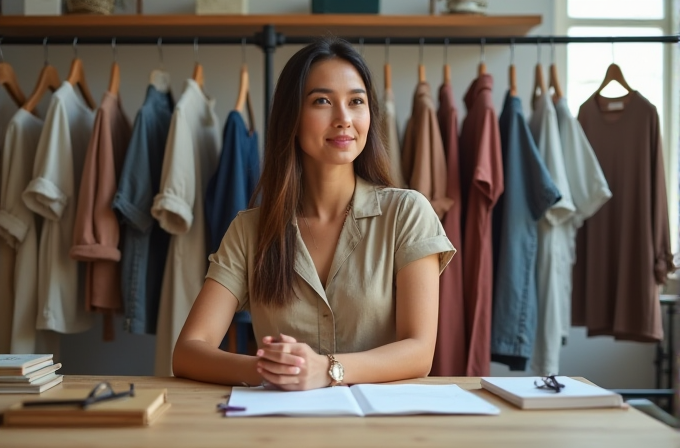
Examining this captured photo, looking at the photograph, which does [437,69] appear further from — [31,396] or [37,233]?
[31,396]

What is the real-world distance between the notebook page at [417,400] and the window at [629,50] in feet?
8.35

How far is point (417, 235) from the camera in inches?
70.8

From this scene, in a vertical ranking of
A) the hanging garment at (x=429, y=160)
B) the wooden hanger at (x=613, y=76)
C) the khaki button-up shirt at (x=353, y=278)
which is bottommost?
the khaki button-up shirt at (x=353, y=278)

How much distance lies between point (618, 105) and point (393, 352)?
5.67 feet

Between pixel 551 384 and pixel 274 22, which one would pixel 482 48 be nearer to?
pixel 274 22

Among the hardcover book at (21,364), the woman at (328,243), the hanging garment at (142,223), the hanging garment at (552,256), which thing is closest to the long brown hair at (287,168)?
the woman at (328,243)

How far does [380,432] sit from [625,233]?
1.94 meters

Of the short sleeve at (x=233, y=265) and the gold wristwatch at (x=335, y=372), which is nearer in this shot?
the gold wristwatch at (x=335, y=372)

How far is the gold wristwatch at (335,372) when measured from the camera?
56.4 inches

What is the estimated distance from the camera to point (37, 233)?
9.16 feet

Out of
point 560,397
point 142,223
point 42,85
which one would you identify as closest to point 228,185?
point 142,223

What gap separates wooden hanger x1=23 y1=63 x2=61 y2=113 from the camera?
283 centimetres

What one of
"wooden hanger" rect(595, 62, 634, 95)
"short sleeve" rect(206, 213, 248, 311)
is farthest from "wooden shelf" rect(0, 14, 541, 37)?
"short sleeve" rect(206, 213, 248, 311)

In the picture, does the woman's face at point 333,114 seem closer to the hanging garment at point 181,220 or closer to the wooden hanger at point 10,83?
the hanging garment at point 181,220
